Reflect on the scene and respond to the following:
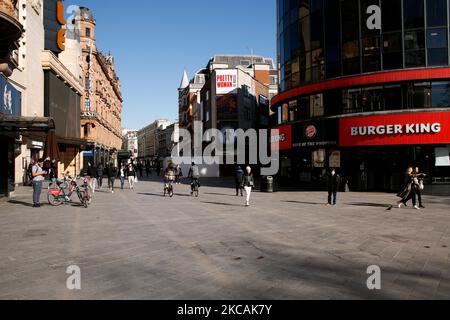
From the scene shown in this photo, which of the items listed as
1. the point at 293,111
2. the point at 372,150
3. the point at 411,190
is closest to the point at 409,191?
the point at 411,190

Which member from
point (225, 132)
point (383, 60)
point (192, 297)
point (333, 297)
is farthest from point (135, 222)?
point (225, 132)

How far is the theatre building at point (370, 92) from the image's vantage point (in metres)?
21.6

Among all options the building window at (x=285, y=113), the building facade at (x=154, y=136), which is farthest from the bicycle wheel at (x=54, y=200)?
the building facade at (x=154, y=136)

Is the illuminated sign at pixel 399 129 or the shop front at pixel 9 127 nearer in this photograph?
the shop front at pixel 9 127

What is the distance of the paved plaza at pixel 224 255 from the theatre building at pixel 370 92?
9.77 meters

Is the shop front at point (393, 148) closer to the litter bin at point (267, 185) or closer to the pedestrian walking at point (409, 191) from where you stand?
the litter bin at point (267, 185)

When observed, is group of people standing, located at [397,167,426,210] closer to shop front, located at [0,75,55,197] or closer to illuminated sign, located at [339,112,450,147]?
illuminated sign, located at [339,112,450,147]

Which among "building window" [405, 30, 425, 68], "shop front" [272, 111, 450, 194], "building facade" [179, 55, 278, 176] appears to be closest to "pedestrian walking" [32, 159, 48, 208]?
"shop front" [272, 111, 450, 194]

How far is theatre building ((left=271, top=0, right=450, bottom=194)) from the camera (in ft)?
70.9

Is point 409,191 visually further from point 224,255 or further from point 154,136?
point 154,136

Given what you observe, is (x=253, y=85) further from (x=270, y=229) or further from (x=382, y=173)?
(x=270, y=229)

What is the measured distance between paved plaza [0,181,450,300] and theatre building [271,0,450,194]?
9.77 metres

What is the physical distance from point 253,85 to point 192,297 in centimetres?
5230

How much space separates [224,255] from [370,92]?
1931cm
